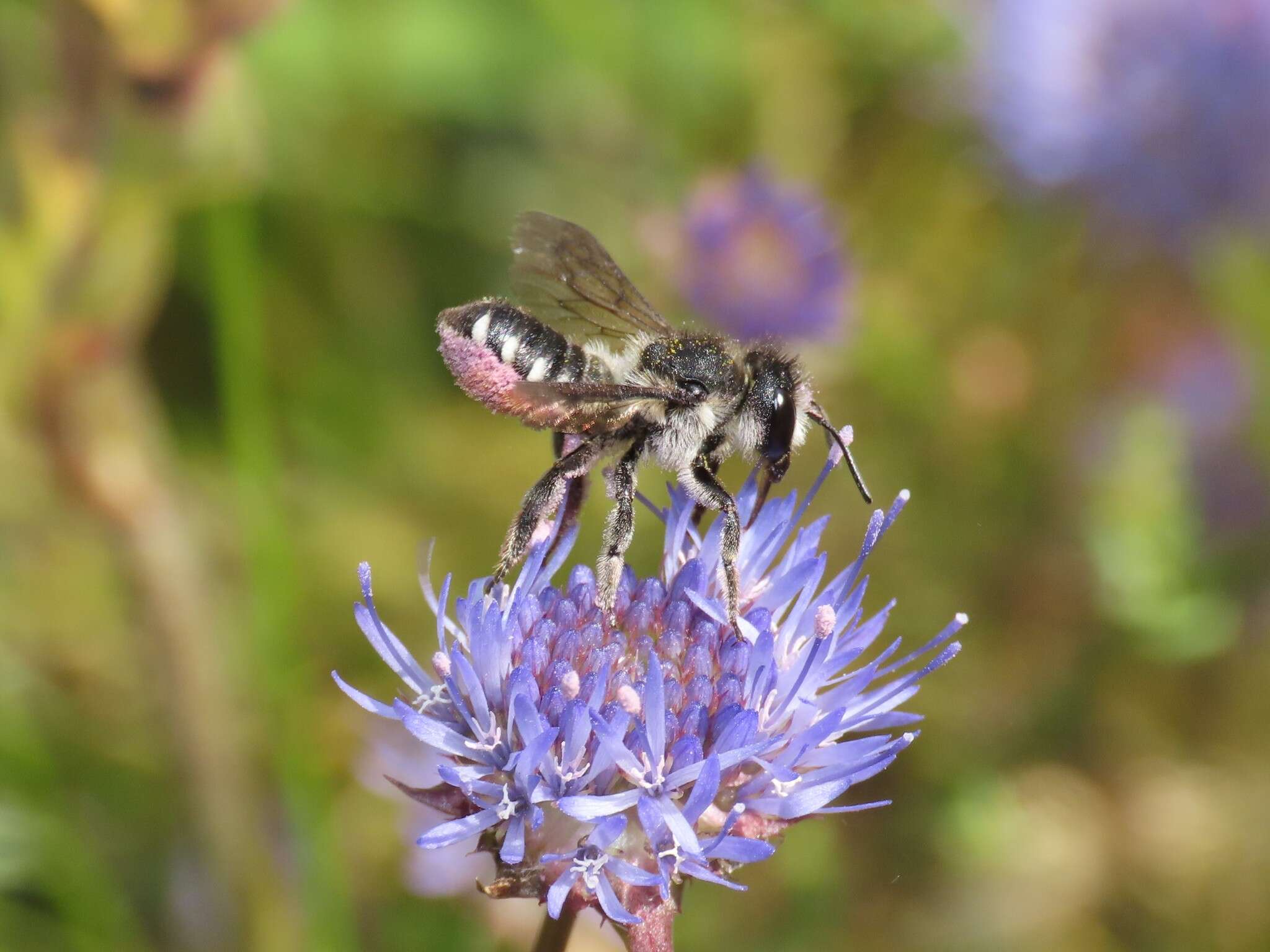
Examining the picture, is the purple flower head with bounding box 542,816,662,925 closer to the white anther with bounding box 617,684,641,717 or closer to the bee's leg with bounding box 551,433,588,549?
the white anther with bounding box 617,684,641,717

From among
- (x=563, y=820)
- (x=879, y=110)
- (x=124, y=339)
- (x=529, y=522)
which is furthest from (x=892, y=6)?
(x=563, y=820)

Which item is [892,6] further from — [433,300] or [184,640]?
[184,640]

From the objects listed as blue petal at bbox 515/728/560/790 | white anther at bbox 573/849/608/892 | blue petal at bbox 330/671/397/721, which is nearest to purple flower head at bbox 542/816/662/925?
white anther at bbox 573/849/608/892

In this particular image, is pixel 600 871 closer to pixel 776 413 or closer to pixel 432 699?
pixel 432 699

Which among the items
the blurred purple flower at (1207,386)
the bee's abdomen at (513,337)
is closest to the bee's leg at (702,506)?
the bee's abdomen at (513,337)

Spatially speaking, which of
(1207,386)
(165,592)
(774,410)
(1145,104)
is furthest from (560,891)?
(1145,104)
